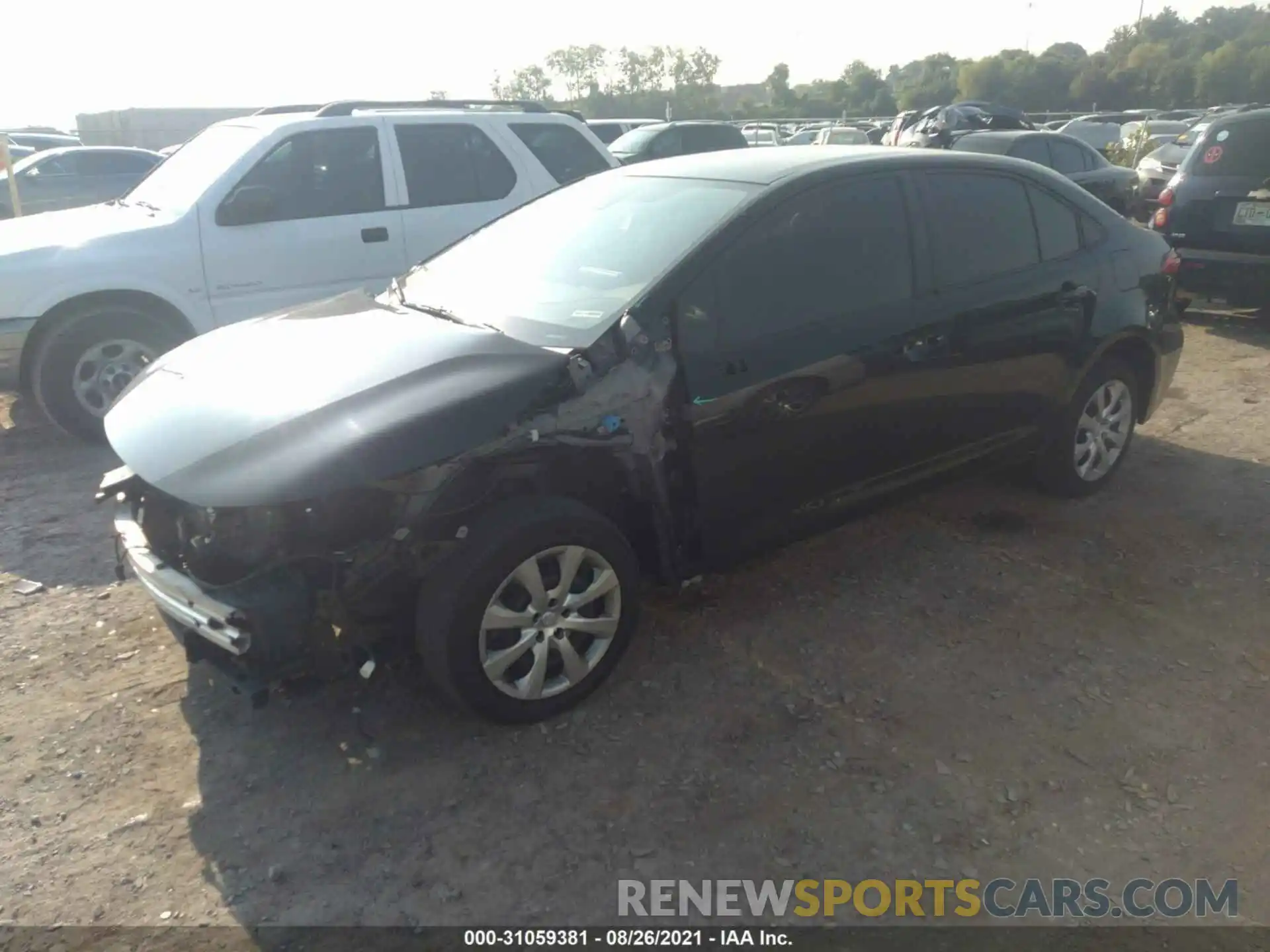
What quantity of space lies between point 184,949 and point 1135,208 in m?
14.7

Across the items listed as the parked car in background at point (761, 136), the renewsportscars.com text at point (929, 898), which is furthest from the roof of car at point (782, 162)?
the parked car in background at point (761, 136)

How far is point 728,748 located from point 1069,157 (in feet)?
41.4

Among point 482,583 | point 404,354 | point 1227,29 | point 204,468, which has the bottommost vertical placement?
point 482,583

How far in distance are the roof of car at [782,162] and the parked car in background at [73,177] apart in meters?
12.2

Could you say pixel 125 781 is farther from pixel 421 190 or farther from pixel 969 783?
pixel 421 190

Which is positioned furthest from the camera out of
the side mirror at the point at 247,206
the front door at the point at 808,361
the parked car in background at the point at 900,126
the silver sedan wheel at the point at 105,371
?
the parked car in background at the point at 900,126

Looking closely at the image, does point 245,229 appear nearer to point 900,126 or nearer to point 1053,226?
point 1053,226

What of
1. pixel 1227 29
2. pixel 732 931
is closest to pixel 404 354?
pixel 732 931

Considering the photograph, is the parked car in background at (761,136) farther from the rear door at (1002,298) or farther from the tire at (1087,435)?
the rear door at (1002,298)

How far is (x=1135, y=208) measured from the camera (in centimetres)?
1365

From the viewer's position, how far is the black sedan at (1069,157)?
41.8 ft

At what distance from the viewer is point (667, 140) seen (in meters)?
14.3

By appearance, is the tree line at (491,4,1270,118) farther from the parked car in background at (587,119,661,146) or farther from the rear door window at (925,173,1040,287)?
the rear door window at (925,173,1040,287)

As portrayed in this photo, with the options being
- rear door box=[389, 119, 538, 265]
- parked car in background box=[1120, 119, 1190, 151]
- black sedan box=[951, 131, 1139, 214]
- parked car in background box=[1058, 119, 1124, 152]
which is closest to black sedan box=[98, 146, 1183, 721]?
rear door box=[389, 119, 538, 265]
